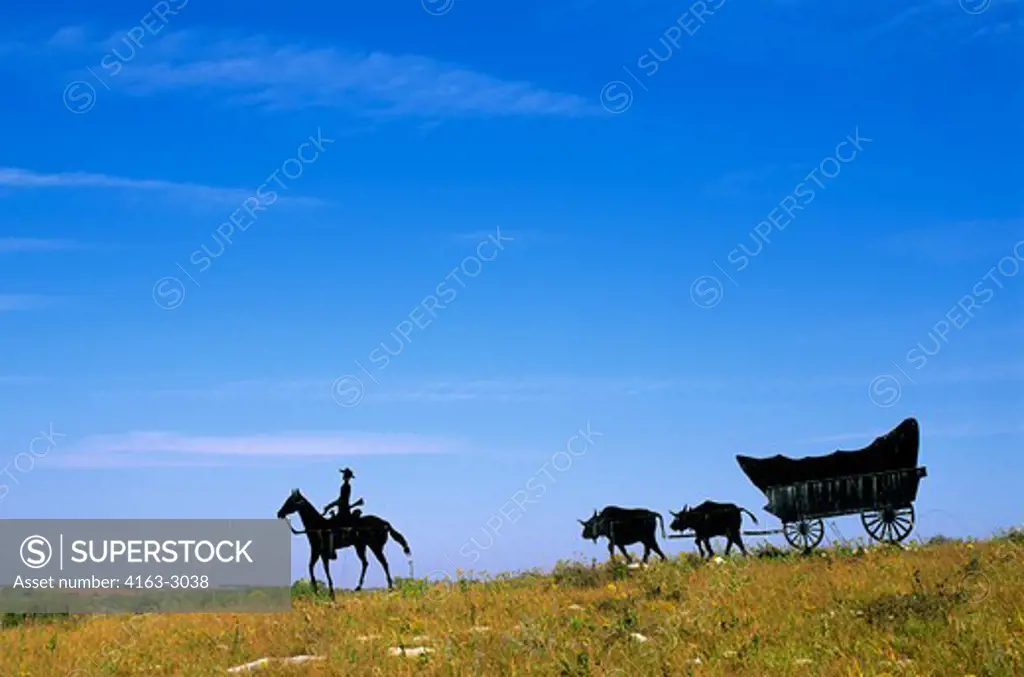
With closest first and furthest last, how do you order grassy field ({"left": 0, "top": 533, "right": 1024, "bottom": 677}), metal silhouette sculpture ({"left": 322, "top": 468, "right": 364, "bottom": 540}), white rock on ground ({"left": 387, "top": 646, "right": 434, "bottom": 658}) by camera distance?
1. grassy field ({"left": 0, "top": 533, "right": 1024, "bottom": 677})
2. white rock on ground ({"left": 387, "top": 646, "right": 434, "bottom": 658})
3. metal silhouette sculpture ({"left": 322, "top": 468, "right": 364, "bottom": 540})

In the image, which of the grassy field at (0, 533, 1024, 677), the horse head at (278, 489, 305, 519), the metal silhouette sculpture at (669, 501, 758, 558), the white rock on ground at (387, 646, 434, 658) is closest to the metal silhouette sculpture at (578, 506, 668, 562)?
the metal silhouette sculpture at (669, 501, 758, 558)

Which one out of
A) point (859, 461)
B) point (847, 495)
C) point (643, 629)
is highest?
point (859, 461)

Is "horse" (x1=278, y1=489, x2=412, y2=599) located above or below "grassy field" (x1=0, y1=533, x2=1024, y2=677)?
above

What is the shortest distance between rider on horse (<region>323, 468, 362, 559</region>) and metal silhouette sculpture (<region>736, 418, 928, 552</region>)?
10113mm

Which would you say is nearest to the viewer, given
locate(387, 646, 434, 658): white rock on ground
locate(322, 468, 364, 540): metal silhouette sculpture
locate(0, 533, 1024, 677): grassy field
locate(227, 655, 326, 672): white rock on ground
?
locate(0, 533, 1024, 677): grassy field

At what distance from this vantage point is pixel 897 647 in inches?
419

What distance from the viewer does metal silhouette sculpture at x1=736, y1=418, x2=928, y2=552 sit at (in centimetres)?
2362

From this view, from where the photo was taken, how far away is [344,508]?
2205 cm

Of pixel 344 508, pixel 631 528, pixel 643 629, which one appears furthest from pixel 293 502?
pixel 643 629

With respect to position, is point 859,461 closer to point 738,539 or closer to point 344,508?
point 738,539

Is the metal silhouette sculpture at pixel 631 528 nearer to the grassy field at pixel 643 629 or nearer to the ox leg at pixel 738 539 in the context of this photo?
the ox leg at pixel 738 539

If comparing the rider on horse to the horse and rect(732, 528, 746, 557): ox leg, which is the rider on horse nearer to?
the horse

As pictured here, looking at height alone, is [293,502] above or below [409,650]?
above

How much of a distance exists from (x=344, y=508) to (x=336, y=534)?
67 cm
